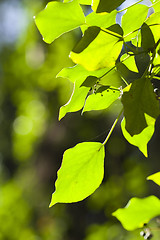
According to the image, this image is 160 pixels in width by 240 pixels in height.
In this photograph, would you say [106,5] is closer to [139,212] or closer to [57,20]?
[57,20]

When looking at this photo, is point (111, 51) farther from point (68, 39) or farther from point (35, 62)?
point (35, 62)

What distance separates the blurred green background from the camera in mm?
3064

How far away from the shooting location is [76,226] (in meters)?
3.62

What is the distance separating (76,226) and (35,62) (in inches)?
69.2

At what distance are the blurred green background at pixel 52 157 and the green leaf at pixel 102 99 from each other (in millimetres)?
2172

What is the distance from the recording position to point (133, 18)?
38 cm

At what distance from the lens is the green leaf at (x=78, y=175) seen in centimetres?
38

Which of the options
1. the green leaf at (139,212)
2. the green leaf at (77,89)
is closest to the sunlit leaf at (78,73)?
the green leaf at (77,89)

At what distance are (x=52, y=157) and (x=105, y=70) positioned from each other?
12.2 feet

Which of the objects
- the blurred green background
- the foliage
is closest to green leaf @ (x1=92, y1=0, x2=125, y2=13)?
the foliage

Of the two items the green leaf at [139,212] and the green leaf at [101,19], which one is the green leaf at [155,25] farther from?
the green leaf at [139,212]

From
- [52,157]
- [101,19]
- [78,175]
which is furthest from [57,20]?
[52,157]

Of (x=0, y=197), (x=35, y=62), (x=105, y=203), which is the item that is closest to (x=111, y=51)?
(x=105, y=203)

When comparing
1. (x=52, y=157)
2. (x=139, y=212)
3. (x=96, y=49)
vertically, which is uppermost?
(x=96, y=49)
